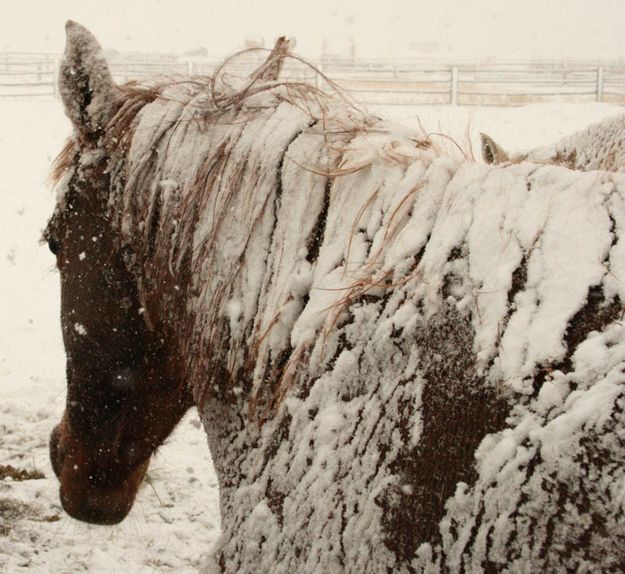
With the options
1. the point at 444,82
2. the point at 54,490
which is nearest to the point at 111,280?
the point at 54,490

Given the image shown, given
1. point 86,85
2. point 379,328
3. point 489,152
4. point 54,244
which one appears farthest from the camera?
point 489,152

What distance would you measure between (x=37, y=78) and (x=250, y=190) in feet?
66.9

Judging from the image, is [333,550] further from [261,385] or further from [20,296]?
[20,296]

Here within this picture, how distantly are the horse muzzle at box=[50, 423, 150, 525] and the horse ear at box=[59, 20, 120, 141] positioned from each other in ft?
3.22

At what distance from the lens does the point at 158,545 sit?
3.34m

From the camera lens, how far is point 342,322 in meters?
1.29

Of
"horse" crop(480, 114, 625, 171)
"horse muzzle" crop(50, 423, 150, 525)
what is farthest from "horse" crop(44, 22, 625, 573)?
"horse" crop(480, 114, 625, 171)

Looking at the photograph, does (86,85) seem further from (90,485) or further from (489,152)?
(489,152)

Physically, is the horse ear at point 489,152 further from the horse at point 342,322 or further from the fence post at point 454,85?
the fence post at point 454,85

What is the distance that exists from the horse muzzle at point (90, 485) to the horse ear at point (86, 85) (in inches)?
38.7

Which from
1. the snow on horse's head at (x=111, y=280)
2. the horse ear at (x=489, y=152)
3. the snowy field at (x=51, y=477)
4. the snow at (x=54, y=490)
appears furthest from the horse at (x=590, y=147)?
the snow on horse's head at (x=111, y=280)

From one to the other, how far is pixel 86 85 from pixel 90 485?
124cm

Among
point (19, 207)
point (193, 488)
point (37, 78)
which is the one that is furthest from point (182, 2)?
point (193, 488)

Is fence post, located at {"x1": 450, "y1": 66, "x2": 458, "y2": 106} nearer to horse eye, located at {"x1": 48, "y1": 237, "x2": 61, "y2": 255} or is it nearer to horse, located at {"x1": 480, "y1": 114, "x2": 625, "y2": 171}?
horse, located at {"x1": 480, "y1": 114, "x2": 625, "y2": 171}
